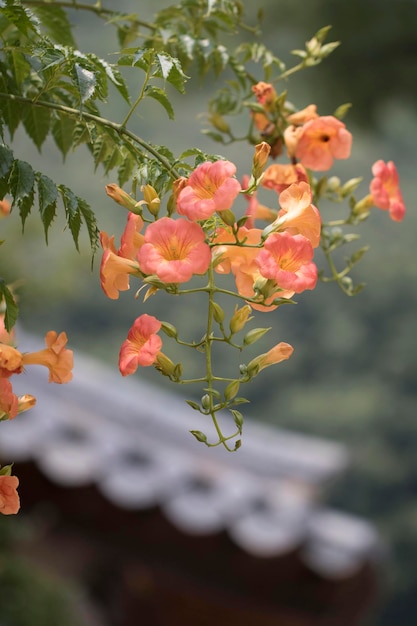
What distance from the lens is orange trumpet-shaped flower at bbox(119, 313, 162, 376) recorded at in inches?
19.6

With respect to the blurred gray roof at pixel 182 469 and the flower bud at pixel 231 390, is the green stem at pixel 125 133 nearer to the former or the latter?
the flower bud at pixel 231 390

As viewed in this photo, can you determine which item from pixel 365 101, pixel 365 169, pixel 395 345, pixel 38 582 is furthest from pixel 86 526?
pixel 365 169

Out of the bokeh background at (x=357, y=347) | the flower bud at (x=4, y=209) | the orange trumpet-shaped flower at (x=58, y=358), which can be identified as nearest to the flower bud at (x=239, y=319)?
the orange trumpet-shaped flower at (x=58, y=358)

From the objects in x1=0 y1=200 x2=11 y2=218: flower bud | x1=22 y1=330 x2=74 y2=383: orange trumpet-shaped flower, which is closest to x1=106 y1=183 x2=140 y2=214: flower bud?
x1=22 y1=330 x2=74 y2=383: orange trumpet-shaped flower

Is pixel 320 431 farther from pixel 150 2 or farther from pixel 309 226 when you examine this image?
pixel 309 226

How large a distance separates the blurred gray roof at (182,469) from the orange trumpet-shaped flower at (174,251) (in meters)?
2.60

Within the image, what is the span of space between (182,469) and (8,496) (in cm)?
279

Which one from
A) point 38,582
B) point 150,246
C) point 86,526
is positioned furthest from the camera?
point 86,526

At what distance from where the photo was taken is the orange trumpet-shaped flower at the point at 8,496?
20.5 inches

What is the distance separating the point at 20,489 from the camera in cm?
315

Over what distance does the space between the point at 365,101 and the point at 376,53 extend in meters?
0.14

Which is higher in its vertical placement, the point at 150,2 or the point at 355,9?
the point at 355,9

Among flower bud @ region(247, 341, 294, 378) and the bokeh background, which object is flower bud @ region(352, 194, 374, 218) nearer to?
flower bud @ region(247, 341, 294, 378)

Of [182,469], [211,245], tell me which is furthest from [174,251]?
[182,469]
